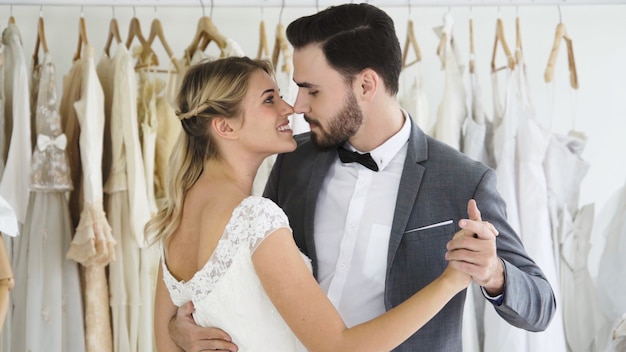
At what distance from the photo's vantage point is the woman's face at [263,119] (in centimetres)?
201

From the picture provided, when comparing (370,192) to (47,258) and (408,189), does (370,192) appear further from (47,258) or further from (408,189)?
(47,258)

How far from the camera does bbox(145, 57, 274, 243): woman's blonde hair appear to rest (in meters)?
1.99

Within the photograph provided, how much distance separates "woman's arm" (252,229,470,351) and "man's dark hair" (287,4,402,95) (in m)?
0.57

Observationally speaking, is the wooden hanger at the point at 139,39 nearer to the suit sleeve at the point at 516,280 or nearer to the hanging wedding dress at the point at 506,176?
the hanging wedding dress at the point at 506,176

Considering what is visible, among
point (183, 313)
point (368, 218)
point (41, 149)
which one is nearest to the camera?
point (183, 313)

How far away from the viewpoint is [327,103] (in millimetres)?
2143

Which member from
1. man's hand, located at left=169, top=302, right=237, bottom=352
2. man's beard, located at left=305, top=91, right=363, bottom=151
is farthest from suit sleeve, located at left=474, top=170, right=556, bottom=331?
man's hand, located at left=169, top=302, right=237, bottom=352

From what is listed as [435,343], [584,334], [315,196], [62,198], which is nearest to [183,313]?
[315,196]

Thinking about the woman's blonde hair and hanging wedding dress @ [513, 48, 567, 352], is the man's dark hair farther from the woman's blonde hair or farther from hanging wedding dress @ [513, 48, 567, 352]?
hanging wedding dress @ [513, 48, 567, 352]

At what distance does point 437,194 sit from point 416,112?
1.15 meters

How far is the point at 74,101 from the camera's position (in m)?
3.06

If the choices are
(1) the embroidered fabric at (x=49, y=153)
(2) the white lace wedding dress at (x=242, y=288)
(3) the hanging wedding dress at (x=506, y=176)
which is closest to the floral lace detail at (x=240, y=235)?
(2) the white lace wedding dress at (x=242, y=288)

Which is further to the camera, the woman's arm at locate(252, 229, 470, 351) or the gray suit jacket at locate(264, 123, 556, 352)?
A: the gray suit jacket at locate(264, 123, 556, 352)

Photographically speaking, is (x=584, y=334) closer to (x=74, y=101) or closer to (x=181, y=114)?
(x=181, y=114)
